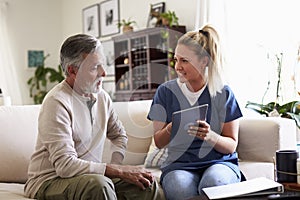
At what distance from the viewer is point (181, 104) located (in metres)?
2.21

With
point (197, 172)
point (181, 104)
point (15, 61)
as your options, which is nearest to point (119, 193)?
point (197, 172)

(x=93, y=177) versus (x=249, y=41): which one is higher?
(x=249, y=41)

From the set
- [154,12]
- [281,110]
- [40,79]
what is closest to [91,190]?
[281,110]

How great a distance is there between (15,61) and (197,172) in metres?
5.13

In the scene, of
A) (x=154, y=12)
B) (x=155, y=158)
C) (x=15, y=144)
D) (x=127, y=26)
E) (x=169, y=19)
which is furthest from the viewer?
(x=127, y=26)

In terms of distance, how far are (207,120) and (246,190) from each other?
0.60 metres

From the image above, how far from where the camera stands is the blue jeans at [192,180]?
196cm

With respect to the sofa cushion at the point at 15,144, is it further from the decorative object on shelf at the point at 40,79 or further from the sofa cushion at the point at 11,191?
the decorative object on shelf at the point at 40,79

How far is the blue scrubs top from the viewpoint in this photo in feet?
7.04

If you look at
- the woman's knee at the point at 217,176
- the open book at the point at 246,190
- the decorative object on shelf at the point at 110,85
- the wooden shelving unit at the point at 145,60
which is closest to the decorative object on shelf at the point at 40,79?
the decorative object on shelf at the point at 110,85

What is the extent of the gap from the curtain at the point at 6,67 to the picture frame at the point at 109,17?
1.46 metres

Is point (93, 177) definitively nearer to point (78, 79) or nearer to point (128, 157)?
point (78, 79)

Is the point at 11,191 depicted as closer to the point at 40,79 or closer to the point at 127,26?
the point at 127,26

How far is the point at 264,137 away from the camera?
246 cm
